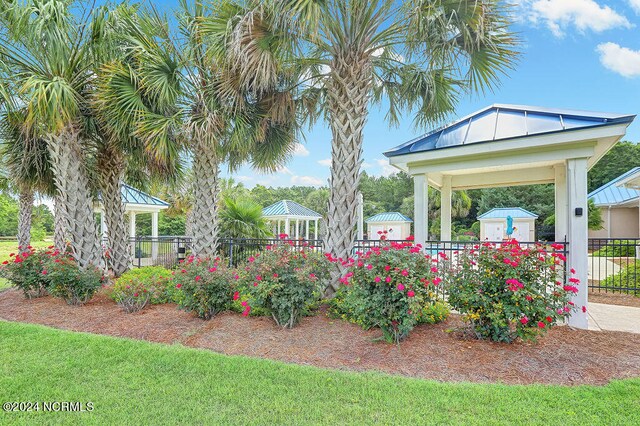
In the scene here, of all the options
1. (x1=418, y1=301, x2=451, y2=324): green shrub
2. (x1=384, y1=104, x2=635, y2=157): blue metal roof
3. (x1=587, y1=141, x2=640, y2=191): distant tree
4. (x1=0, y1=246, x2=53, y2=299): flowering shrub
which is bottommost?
(x1=418, y1=301, x2=451, y2=324): green shrub

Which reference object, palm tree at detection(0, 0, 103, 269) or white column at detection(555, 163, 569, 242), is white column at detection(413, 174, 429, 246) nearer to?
white column at detection(555, 163, 569, 242)

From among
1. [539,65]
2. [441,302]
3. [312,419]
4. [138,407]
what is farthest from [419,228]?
[539,65]

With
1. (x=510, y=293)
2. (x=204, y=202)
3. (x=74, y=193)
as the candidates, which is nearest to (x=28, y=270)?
(x=74, y=193)

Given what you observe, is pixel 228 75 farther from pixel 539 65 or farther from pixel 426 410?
pixel 539 65

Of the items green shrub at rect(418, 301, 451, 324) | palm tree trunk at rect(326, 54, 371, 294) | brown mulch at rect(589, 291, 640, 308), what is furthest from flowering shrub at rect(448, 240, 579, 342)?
brown mulch at rect(589, 291, 640, 308)

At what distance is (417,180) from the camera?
22.8 feet

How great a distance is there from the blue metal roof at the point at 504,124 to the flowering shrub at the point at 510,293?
2308 mm

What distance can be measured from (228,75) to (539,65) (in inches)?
573

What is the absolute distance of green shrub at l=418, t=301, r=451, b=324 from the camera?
529cm

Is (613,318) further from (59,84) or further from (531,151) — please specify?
(59,84)

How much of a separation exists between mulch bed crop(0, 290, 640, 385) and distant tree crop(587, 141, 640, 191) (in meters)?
31.5

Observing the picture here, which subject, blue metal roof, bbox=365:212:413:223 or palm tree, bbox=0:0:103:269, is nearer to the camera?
palm tree, bbox=0:0:103:269

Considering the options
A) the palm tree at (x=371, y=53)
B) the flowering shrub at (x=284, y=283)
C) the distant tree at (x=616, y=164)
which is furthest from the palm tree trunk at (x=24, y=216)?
the distant tree at (x=616, y=164)

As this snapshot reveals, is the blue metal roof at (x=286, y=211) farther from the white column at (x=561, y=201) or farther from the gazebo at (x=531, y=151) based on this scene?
the white column at (x=561, y=201)
